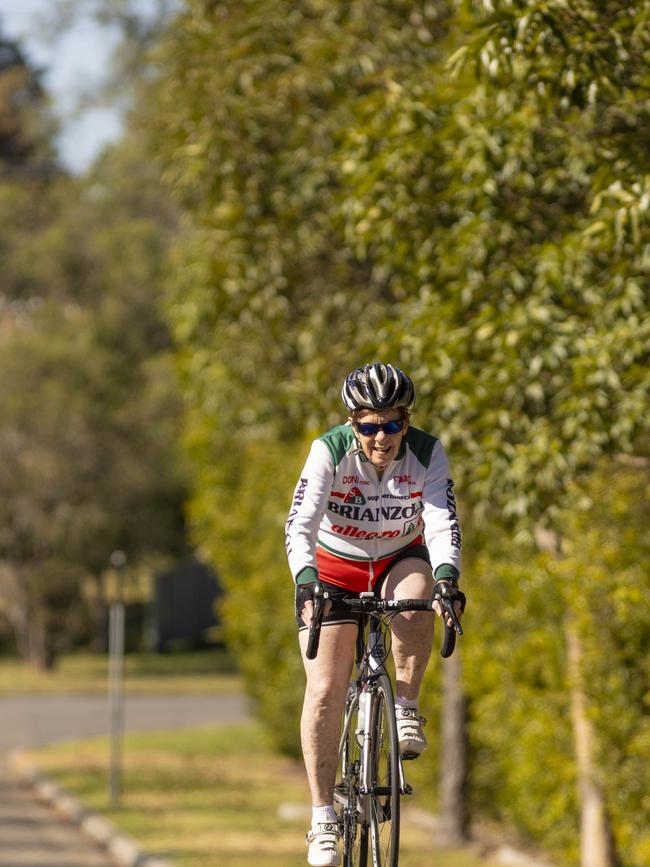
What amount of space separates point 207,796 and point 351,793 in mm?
12114

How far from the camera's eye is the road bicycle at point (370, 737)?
5.47m

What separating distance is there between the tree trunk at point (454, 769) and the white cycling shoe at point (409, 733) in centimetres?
852

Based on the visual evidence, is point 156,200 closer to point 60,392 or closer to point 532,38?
point 60,392

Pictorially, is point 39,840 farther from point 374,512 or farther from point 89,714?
point 89,714

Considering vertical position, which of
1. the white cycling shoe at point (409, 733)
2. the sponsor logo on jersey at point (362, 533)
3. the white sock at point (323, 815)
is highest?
the sponsor logo on jersey at point (362, 533)

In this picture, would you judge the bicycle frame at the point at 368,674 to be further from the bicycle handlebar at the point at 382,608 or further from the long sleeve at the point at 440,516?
the long sleeve at the point at 440,516

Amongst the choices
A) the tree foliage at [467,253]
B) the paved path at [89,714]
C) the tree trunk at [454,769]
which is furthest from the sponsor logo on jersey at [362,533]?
the paved path at [89,714]

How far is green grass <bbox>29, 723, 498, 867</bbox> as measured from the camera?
45.7 feet

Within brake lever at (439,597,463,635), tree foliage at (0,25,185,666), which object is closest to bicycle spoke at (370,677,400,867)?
brake lever at (439,597,463,635)

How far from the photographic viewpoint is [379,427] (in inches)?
221

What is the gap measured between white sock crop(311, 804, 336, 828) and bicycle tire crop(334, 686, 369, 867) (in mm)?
112

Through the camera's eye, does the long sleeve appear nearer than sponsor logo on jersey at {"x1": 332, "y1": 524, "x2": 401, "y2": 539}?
Yes

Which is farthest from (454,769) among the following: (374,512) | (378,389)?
(378,389)

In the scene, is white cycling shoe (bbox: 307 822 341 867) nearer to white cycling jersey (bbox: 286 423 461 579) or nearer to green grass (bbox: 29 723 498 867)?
white cycling jersey (bbox: 286 423 461 579)
